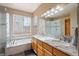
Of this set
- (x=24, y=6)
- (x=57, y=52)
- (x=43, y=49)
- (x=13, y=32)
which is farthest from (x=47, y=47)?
(x=24, y=6)

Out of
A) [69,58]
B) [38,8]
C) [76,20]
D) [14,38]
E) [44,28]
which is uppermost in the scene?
[38,8]

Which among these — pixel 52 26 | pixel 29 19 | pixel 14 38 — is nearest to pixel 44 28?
pixel 52 26

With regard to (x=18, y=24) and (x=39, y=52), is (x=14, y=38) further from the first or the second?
(x=39, y=52)

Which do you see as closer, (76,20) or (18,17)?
(76,20)

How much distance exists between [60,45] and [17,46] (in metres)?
0.66

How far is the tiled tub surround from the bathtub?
0.18 m

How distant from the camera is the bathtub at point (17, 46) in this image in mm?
1616

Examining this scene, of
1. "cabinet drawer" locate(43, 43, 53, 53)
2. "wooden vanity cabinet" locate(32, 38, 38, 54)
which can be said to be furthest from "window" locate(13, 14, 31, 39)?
"cabinet drawer" locate(43, 43, 53, 53)

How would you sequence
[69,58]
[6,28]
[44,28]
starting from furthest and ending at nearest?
[44,28] < [6,28] < [69,58]

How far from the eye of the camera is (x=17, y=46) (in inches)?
66.2

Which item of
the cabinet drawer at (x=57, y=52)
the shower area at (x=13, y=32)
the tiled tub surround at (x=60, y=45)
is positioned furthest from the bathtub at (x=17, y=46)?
the cabinet drawer at (x=57, y=52)

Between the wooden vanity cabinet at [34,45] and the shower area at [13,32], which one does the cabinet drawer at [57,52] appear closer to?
the wooden vanity cabinet at [34,45]

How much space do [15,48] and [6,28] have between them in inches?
13.2

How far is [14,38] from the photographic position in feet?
5.46
